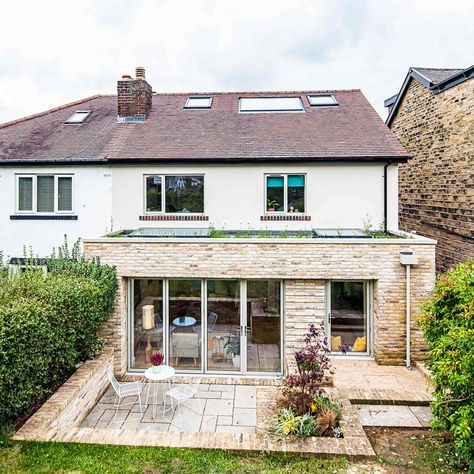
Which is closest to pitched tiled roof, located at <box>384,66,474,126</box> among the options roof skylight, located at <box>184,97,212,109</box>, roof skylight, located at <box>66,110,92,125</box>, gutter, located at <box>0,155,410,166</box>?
gutter, located at <box>0,155,410,166</box>

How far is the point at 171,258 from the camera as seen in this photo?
11.2 metres

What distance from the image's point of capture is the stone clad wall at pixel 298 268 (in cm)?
1095

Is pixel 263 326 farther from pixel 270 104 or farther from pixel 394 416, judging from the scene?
pixel 270 104

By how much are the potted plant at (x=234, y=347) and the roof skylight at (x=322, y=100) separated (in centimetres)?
1086

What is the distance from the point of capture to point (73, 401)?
8.18 m

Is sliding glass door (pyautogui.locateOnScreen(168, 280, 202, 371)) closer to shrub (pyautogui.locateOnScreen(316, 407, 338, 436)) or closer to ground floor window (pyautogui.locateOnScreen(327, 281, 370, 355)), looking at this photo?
ground floor window (pyautogui.locateOnScreen(327, 281, 370, 355))

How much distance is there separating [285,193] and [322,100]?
248 inches

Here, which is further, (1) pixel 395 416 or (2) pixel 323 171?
(2) pixel 323 171

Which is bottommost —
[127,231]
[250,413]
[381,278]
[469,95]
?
[250,413]

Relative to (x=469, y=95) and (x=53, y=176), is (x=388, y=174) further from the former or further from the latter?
(x=53, y=176)

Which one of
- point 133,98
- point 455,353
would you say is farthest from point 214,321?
point 133,98

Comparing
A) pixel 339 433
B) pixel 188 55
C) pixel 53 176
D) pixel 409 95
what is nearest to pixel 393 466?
pixel 339 433

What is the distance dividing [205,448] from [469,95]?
13081mm

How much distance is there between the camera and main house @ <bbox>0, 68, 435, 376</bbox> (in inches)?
434
